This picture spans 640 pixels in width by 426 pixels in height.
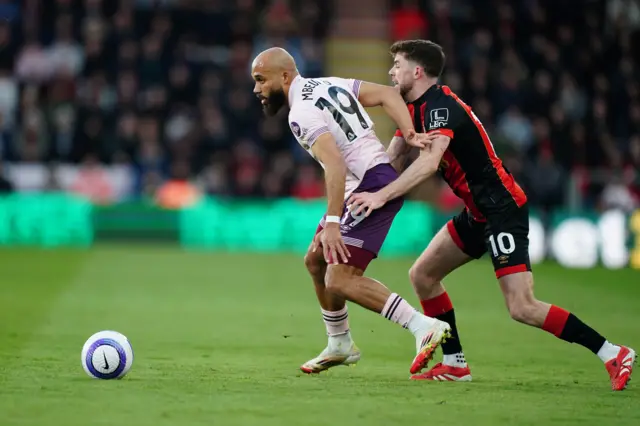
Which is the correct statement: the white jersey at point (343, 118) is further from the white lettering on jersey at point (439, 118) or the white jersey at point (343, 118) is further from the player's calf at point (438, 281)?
the player's calf at point (438, 281)

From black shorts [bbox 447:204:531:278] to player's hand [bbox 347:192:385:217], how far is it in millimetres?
760

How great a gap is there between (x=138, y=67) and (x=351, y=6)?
5085 mm

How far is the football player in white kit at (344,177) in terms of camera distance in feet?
24.0

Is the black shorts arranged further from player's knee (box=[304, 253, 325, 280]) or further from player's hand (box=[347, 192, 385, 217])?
player's knee (box=[304, 253, 325, 280])

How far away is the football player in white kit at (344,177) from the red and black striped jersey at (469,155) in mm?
166

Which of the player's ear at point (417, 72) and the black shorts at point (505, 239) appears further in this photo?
the player's ear at point (417, 72)

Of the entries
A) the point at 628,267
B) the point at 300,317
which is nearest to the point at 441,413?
the point at 300,317

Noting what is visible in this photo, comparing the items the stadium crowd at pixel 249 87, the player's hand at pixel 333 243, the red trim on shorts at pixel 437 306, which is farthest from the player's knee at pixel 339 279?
the stadium crowd at pixel 249 87

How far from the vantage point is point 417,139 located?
7508mm

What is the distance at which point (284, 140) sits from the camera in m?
22.3

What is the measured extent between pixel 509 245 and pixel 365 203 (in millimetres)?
954

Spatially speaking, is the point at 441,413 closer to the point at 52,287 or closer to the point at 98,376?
the point at 98,376

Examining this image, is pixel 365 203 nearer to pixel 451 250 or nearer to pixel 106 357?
pixel 451 250

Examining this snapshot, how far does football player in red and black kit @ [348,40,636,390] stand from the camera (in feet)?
24.3
